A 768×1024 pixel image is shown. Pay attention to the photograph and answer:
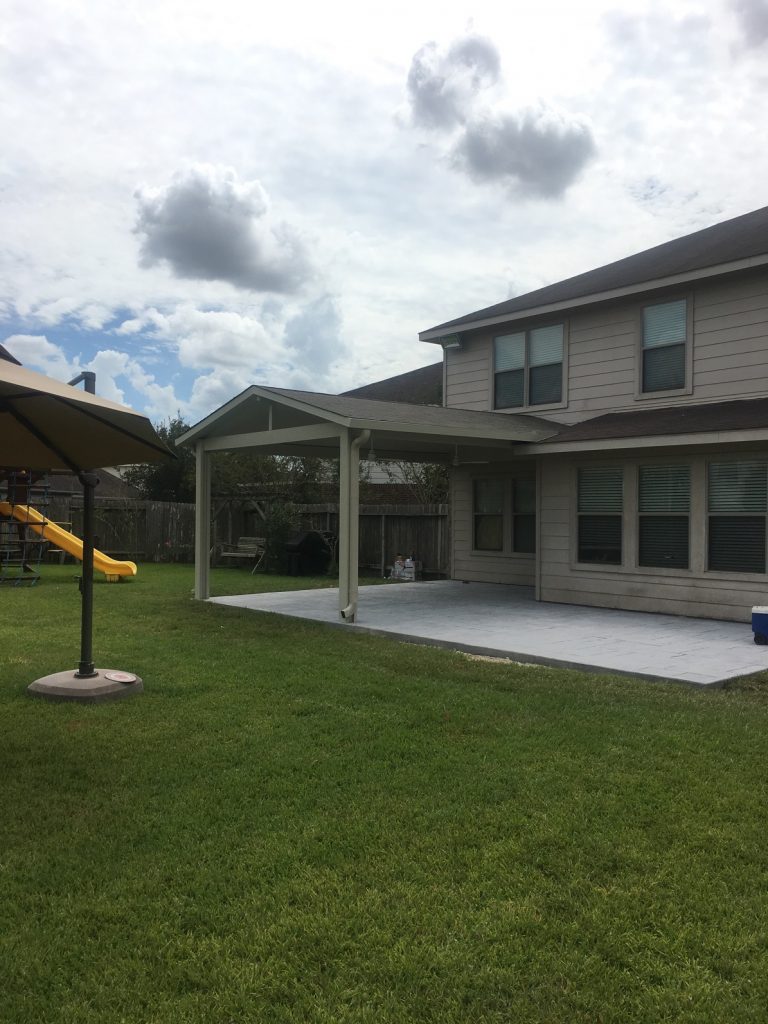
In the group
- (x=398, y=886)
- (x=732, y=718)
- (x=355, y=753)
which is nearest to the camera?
(x=398, y=886)

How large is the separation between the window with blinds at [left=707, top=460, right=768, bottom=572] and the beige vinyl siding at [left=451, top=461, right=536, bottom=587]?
3800 mm

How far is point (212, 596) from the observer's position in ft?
41.9

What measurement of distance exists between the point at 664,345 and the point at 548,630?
15.5 ft

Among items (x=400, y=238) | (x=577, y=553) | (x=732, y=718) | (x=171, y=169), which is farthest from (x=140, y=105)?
(x=732, y=718)

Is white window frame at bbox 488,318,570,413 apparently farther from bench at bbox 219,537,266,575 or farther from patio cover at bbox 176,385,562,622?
bench at bbox 219,537,266,575

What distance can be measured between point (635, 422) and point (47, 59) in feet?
27.5

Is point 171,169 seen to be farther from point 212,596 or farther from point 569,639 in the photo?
point 569,639

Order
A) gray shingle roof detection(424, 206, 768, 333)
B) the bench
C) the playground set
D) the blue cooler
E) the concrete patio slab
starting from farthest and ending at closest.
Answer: the bench, the playground set, gray shingle roof detection(424, 206, 768, 333), the blue cooler, the concrete patio slab

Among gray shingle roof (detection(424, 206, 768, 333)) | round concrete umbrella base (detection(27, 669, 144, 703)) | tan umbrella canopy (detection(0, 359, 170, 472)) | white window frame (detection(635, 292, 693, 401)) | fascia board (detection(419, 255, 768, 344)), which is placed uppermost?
gray shingle roof (detection(424, 206, 768, 333))

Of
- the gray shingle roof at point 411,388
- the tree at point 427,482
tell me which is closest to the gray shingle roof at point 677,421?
the tree at point 427,482

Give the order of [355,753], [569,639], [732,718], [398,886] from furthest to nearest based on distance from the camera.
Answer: [569,639]
[732,718]
[355,753]
[398,886]

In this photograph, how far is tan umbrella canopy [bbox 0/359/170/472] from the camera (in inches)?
176

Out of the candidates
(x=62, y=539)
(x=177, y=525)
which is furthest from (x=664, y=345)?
(x=177, y=525)

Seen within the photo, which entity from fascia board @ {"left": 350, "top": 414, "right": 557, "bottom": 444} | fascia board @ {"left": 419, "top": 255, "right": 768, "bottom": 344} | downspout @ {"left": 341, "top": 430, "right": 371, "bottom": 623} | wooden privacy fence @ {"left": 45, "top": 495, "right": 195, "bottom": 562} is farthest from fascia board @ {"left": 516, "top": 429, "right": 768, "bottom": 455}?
wooden privacy fence @ {"left": 45, "top": 495, "right": 195, "bottom": 562}
